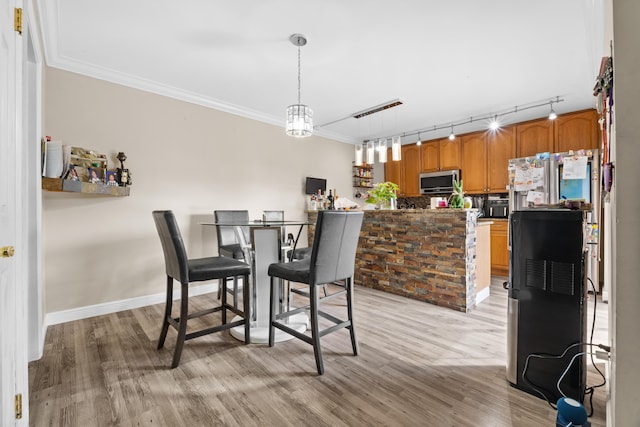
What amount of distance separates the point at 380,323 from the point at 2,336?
2315 mm

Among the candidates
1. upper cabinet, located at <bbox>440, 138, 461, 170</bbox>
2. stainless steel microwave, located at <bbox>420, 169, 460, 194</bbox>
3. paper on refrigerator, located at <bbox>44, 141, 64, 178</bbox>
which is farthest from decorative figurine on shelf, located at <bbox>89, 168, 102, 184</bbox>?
upper cabinet, located at <bbox>440, 138, 461, 170</bbox>

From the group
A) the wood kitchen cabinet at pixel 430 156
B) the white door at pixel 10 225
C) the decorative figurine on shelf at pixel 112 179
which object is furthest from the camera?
the wood kitchen cabinet at pixel 430 156

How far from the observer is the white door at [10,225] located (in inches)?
39.2

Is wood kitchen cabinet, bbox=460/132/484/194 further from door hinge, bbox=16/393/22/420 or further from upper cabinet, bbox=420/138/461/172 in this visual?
door hinge, bbox=16/393/22/420

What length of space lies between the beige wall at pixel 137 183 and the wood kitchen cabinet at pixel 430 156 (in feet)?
9.63

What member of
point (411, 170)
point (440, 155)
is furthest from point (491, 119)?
point (411, 170)

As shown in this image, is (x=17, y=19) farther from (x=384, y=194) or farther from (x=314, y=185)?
(x=314, y=185)

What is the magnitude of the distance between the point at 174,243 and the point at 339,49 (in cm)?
202

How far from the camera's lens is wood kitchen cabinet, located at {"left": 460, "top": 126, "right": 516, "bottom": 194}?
4.51 meters

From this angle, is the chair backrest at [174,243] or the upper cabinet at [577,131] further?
the upper cabinet at [577,131]

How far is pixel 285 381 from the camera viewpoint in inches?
67.2

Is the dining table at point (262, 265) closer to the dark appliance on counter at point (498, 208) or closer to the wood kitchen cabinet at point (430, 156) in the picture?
the dark appliance on counter at point (498, 208)

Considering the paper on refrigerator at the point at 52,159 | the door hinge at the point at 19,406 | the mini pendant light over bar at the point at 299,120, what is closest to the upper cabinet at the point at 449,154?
the mini pendant light over bar at the point at 299,120

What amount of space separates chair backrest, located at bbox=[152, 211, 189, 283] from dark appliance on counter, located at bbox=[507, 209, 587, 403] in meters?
1.95
